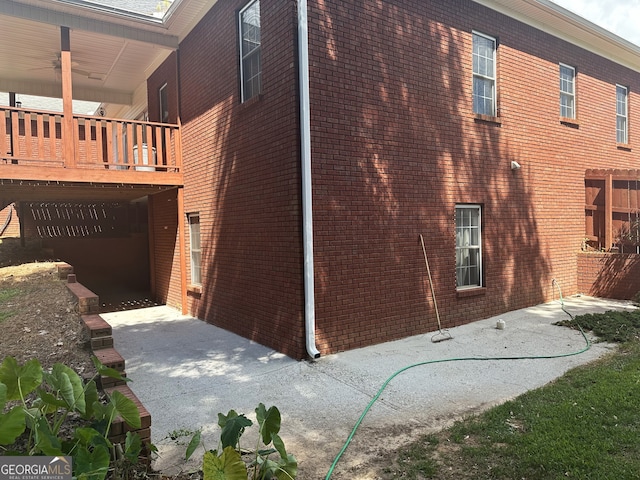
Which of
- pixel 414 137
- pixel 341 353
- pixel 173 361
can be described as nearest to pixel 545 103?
pixel 414 137

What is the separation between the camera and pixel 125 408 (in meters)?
2.81

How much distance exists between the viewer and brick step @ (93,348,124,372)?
4.18 metres

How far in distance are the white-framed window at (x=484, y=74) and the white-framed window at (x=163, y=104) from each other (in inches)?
289

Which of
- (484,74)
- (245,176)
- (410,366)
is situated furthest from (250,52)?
(410,366)

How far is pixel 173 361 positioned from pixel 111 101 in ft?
35.7

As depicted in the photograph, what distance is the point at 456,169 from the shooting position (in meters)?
7.85

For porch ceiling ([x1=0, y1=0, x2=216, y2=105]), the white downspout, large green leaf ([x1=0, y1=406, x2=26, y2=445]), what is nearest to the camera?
large green leaf ([x1=0, y1=406, x2=26, y2=445])

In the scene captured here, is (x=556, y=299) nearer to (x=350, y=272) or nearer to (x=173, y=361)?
(x=350, y=272)

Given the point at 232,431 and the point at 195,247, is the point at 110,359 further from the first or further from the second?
the point at 195,247

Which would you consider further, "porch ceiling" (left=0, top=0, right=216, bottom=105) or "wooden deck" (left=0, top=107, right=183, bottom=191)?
"porch ceiling" (left=0, top=0, right=216, bottom=105)

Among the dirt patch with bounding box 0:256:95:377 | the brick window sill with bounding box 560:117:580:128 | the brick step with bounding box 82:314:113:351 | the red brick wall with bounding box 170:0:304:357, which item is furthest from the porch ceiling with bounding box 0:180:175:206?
the brick window sill with bounding box 560:117:580:128

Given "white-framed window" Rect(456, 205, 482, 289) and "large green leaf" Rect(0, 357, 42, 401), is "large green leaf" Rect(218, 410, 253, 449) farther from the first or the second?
"white-framed window" Rect(456, 205, 482, 289)

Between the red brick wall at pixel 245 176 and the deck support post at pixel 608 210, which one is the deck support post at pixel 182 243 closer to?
the red brick wall at pixel 245 176

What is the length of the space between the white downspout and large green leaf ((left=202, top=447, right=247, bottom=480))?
338 cm
